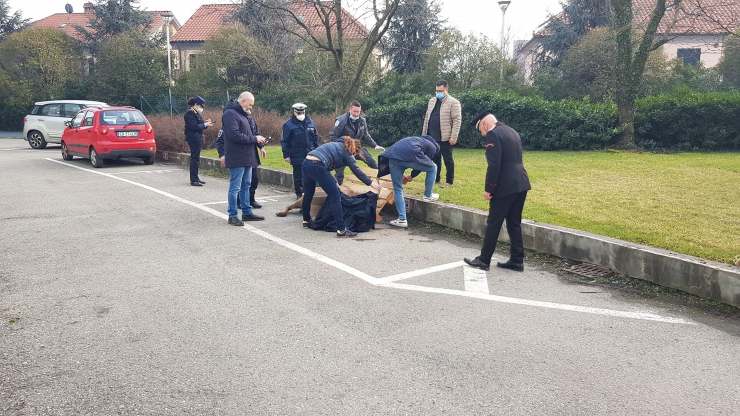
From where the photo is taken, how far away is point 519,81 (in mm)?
22156

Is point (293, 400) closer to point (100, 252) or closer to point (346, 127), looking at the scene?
point (100, 252)

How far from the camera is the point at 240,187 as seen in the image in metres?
8.92

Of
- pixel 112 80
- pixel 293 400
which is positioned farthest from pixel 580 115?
pixel 112 80

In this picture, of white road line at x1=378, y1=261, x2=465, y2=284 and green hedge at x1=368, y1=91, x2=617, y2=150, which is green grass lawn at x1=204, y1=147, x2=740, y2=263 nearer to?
green hedge at x1=368, y1=91, x2=617, y2=150

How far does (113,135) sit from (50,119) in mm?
8060

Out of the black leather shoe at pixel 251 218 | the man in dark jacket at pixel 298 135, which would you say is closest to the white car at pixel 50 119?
the man in dark jacket at pixel 298 135

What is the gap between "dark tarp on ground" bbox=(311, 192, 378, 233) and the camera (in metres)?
8.44

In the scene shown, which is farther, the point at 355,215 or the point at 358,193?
the point at 358,193

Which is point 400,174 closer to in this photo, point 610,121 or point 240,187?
point 240,187

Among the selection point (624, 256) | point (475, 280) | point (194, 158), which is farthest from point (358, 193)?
point (194, 158)

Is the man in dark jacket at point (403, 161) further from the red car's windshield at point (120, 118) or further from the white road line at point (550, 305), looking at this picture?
the red car's windshield at point (120, 118)

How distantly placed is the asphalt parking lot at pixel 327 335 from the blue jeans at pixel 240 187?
1016 mm

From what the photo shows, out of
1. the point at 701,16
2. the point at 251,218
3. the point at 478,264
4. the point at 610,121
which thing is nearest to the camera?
the point at 478,264

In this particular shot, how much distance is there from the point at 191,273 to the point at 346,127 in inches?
183
